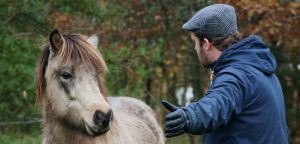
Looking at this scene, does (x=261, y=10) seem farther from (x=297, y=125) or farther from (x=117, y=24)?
(x=297, y=125)

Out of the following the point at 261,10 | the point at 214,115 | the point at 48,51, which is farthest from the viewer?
the point at 261,10

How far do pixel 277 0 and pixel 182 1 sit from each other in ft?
6.48

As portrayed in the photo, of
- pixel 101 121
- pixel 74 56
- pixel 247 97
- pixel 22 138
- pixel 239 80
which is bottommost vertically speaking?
pixel 22 138

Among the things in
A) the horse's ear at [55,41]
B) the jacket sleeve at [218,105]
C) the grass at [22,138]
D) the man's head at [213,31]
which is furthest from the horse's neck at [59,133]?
the grass at [22,138]

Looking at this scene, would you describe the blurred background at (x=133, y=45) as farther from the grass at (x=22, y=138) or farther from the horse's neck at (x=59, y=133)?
the horse's neck at (x=59, y=133)

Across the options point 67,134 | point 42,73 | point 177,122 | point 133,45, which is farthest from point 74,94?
point 133,45

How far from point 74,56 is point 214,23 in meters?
2.18

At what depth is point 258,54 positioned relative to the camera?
394 centimetres

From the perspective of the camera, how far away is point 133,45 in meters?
12.2

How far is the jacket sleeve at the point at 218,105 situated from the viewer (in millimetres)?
3365

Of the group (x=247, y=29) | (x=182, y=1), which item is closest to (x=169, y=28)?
(x=182, y=1)

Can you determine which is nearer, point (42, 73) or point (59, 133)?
point (59, 133)

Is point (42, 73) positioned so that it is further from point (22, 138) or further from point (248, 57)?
point (22, 138)

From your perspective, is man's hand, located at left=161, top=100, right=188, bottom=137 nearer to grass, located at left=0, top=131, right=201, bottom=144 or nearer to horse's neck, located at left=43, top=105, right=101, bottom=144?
horse's neck, located at left=43, top=105, right=101, bottom=144
